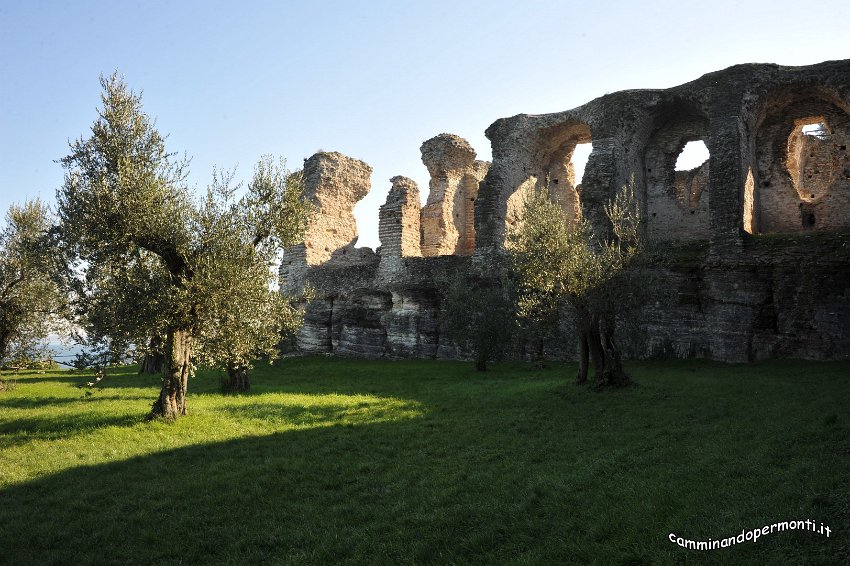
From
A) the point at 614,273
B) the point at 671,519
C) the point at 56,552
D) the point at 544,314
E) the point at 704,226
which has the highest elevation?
the point at 704,226

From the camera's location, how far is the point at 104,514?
8.03 m

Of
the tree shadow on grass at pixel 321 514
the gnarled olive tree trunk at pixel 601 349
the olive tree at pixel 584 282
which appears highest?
the olive tree at pixel 584 282

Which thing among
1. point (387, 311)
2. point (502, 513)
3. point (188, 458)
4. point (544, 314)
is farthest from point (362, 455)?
point (387, 311)

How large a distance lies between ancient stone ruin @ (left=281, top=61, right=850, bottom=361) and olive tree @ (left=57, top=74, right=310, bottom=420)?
1117 centimetres

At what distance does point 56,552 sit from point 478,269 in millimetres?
21608

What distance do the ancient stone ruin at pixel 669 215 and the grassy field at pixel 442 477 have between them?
15.1 feet

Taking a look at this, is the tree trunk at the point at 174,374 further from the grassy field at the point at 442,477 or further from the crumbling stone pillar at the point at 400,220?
the crumbling stone pillar at the point at 400,220

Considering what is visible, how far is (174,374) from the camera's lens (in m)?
13.4

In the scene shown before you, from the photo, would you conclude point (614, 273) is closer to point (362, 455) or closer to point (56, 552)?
point (362, 455)

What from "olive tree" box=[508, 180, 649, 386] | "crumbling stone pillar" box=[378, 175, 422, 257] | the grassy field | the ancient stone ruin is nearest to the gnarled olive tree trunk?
"olive tree" box=[508, 180, 649, 386]

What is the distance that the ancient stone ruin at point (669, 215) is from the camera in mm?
20156

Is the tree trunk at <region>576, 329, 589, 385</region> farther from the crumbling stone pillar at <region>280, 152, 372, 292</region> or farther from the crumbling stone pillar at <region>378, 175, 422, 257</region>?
the crumbling stone pillar at <region>280, 152, 372, 292</region>

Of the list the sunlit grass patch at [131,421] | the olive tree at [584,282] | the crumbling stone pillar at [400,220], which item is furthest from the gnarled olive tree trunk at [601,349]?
the crumbling stone pillar at [400,220]

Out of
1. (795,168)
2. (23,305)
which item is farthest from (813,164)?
(23,305)
